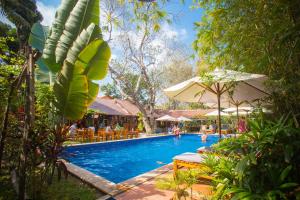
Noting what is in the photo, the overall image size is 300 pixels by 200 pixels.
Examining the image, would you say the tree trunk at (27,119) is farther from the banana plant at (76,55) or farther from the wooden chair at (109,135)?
the wooden chair at (109,135)

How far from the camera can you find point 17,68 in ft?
17.3

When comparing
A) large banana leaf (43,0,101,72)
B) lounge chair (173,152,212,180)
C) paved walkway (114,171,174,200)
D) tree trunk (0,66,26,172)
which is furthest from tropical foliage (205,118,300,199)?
large banana leaf (43,0,101,72)

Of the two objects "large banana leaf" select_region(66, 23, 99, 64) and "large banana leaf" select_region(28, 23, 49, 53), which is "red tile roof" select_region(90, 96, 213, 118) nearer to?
"large banana leaf" select_region(28, 23, 49, 53)

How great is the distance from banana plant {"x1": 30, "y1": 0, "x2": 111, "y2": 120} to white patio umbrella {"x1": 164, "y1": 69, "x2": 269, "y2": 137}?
2.41 meters

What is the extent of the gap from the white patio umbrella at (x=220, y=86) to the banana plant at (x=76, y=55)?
241 centimetres

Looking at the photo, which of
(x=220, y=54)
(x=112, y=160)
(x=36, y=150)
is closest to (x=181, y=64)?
(x=112, y=160)

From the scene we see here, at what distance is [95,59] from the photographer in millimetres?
4023

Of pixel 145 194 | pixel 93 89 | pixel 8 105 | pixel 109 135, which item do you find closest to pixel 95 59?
pixel 93 89

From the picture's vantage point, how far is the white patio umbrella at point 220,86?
4816 millimetres

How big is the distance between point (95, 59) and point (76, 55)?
40 cm

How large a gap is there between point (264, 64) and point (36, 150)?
13.7 feet

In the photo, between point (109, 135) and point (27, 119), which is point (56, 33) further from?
point (109, 135)

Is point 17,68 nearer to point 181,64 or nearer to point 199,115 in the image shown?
point 199,115

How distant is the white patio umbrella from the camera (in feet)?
15.8
